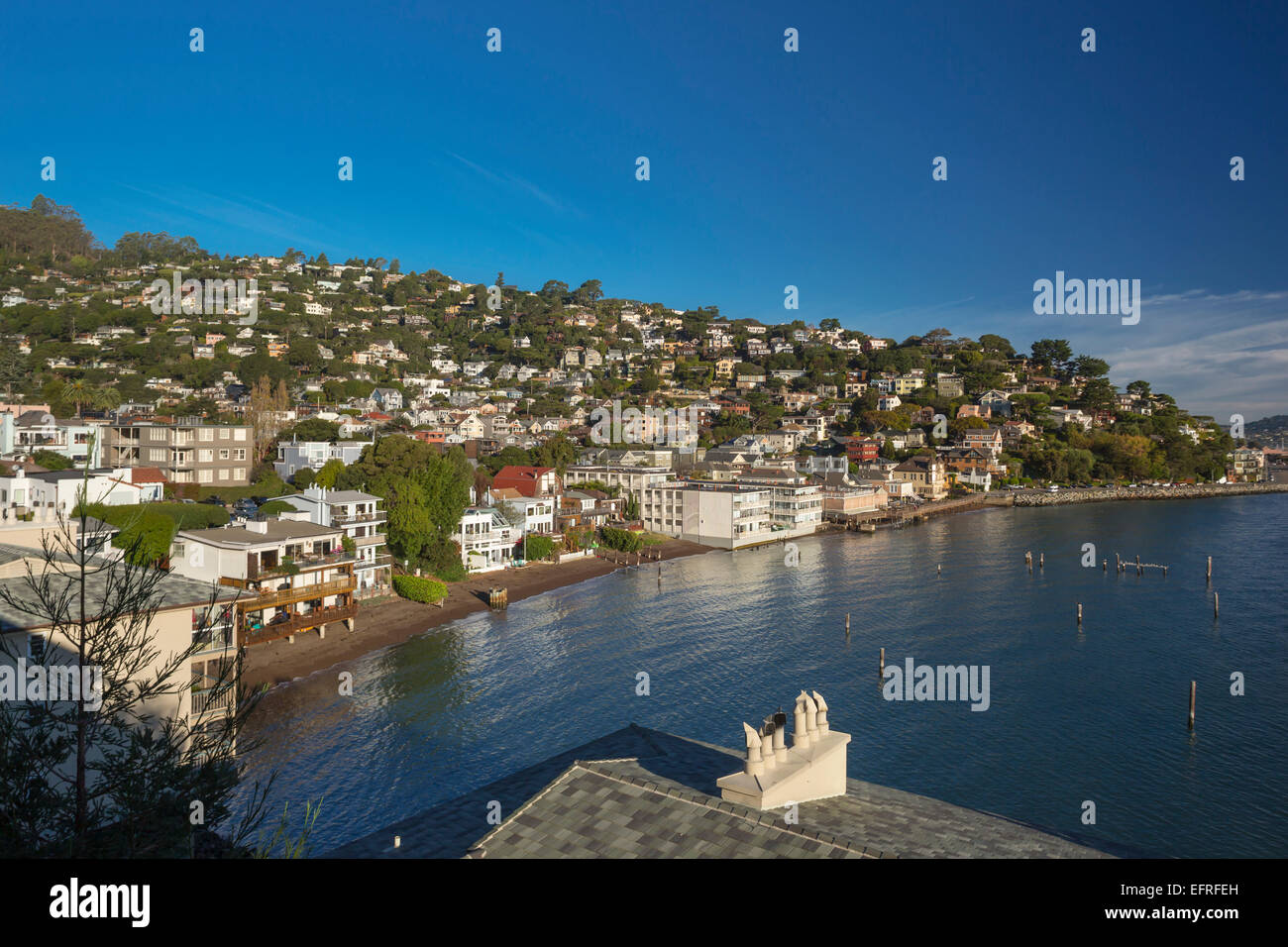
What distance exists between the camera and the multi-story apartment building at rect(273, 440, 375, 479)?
2184 inches

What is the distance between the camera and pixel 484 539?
43594 millimetres

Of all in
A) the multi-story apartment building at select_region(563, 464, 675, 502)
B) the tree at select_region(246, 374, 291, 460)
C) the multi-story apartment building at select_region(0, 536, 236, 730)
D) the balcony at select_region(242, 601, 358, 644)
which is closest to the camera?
the multi-story apartment building at select_region(0, 536, 236, 730)

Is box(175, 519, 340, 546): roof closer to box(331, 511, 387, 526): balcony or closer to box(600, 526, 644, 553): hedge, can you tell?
box(331, 511, 387, 526): balcony

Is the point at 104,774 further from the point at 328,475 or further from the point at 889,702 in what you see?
the point at 328,475

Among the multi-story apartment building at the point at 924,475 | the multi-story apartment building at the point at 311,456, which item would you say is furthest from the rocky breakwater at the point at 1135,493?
the multi-story apartment building at the point at 311,456

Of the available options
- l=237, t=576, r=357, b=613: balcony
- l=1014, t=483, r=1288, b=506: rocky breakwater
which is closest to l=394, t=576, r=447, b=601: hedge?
l=237, t=576, r=357, b=613: balcony

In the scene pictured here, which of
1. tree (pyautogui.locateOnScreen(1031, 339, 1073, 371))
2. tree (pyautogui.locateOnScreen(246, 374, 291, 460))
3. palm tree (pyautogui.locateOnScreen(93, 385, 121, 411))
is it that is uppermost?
tree (pyautogui.locateOnScreen(1031, 339, 1073, 371))

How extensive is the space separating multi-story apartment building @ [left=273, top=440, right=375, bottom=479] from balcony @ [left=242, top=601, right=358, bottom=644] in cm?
2570

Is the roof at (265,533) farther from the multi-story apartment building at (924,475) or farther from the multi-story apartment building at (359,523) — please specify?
the multi-story apartment building at (924,475)

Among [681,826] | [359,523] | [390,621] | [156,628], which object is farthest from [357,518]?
[681,826]

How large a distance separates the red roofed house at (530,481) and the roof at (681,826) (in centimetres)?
4209

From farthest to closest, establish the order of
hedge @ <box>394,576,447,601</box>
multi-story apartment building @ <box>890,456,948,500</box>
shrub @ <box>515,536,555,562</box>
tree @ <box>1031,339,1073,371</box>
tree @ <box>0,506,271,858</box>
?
tree @ <box>1031,339,1073,371</box>
multi-story apartment building @ <box>890,456,948,500</box>
shrub @ <box>515,536,555,562</box>
hedge @ <box>394,576,447,601</box>
tree @ <box>0,506,271,858</box>
